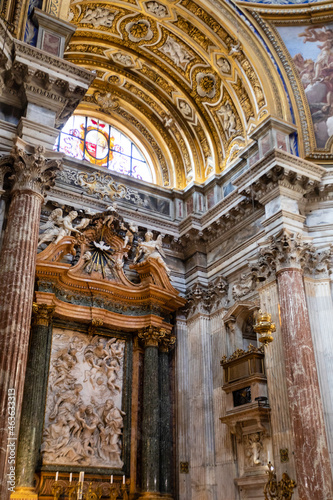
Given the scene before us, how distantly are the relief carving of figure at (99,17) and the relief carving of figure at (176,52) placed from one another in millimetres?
1756

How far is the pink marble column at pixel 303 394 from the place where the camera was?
9.93 m

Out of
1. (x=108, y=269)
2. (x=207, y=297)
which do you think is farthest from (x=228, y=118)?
(x=108, y=269)

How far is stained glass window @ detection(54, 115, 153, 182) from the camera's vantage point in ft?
53.4

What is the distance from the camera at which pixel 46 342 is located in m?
12.3

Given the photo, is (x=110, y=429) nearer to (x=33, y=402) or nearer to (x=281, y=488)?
(x=33, y=402)

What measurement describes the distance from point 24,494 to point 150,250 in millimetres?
6747

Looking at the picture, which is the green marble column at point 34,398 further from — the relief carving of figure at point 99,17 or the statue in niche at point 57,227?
the relief carving of figure at point 99,17

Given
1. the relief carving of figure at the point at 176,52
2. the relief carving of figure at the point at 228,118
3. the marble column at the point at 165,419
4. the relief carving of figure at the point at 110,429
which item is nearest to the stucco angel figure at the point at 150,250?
the marble column at the point at 165,419

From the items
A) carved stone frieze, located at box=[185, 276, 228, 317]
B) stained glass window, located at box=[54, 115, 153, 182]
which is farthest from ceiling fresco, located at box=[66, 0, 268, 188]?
carved stone frieze, located at box=[185, 276, 228, 317]

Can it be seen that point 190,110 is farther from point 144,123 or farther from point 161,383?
point 161,383

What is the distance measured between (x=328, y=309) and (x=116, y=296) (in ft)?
17.4

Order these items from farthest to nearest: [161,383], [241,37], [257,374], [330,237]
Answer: [241,37] → [161,383] → [330,237] → [257,374]

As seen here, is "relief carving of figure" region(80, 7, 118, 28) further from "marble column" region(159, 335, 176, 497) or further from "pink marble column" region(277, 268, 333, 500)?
"marble column" region(159, 335, 176, 497)

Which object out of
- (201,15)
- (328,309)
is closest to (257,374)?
(328,309)
